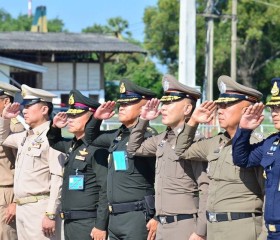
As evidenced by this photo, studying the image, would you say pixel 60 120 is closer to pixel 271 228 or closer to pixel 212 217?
pixel 212 217

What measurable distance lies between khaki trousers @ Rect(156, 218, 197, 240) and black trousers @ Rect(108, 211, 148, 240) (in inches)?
17.6

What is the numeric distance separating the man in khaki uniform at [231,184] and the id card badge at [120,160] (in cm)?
109

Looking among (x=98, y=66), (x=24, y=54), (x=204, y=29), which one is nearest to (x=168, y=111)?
(x=24, y=54)

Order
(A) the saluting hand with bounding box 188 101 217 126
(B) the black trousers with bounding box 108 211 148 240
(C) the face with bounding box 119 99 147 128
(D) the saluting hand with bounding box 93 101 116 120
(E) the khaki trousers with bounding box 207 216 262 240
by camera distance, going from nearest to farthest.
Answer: (E) the khaki trousers with bounding box 207 216 262 240
(A) the saluting hand with bounding box 188 101 217 126
(B) the black trousers with bounding box 108 211 148 240
(C) the face with bounding box 119 99 147 128
(D) the saluting hand with bounding box 93 101 116 120

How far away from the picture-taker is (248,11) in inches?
1757

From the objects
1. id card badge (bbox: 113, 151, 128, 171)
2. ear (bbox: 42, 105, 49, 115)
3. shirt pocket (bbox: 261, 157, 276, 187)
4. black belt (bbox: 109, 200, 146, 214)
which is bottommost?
black belt (bbox: 109, 200, 146, 214)

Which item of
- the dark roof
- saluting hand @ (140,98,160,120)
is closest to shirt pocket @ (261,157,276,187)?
saluting hand @ (140,98,160,120)

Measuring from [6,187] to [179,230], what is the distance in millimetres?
2751

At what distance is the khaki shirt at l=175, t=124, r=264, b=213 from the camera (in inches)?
216

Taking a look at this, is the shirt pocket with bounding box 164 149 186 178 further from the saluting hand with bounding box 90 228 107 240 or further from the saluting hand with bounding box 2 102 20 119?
the saluting hand with bounding box 2 102 20 119

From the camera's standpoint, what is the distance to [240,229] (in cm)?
549

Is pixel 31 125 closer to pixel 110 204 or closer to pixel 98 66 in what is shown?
pixel 110 204

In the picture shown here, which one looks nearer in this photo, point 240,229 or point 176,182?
point 240,229

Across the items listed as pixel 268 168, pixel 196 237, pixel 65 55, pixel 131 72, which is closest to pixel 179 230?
pixel 196 237
